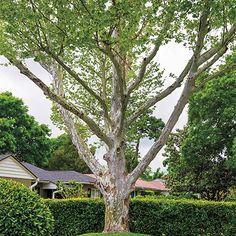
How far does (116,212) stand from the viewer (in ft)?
44.2

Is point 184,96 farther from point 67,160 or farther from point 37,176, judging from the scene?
point 67,160

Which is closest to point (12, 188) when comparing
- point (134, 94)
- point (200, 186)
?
point (134, 94)

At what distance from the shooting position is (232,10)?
33.8 feet

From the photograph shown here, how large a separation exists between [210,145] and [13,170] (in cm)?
1143

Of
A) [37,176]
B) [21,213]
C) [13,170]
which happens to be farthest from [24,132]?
[21,213]

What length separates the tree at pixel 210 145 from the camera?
24156 mm

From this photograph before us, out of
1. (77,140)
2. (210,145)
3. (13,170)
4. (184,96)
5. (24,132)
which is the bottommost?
(77,140)

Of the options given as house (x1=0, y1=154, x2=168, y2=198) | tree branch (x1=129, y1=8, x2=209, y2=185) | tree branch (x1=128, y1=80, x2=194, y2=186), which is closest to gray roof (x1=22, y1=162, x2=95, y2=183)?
house (x1=0, y1=154, x2=168, y2=198)

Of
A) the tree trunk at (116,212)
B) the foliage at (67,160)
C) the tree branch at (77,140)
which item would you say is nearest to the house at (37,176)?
the tree branch at (77,140)

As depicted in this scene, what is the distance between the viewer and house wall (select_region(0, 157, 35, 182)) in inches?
1035

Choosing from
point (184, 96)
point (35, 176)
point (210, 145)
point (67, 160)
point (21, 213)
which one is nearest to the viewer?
point (21, 213)

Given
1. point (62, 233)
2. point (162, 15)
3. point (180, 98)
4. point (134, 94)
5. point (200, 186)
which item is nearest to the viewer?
point (162, 15)

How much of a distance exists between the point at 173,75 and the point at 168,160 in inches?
701

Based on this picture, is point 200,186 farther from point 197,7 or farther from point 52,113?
point 197,7
